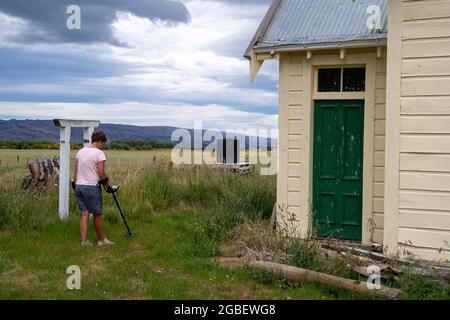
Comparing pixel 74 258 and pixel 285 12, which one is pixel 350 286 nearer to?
pixel 74 258

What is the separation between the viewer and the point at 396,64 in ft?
25.2

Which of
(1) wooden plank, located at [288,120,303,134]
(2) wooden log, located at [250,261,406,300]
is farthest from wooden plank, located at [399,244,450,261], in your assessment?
(1) wooden plank, located at [288,120,303,134]

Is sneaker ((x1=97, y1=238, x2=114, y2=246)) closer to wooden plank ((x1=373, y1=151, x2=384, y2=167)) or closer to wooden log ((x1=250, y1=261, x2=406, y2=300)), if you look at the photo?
wooden log ((x1=250, y1=261, x2=406, y2=300))

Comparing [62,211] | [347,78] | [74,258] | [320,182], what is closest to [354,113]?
[347,78]

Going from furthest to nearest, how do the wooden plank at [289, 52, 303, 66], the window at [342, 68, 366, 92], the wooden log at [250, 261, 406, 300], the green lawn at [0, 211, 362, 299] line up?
the wooden plank at [289, 52, 303, 66]
the window at [342, 68, 366, 92]
the green lawn at [0, 211, 362, 299]
the wooden log at [250, 261, 406, 300]

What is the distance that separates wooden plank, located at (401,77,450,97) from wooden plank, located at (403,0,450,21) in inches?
33.8

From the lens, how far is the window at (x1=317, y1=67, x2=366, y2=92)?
354 inches

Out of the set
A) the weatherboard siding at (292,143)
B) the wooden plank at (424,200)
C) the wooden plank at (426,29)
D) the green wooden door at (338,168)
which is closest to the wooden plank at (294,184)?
the weatherboard siding at (292,143)

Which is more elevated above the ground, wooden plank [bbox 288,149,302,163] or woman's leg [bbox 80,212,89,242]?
wooden plank [bbox 288,149,302,163]

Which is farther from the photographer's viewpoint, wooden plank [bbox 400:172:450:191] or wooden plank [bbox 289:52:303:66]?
wooden plank [bbox 289:52:303:66]

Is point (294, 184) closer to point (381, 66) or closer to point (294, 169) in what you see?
point (294, 169)

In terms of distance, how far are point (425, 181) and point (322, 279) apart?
2178 mm

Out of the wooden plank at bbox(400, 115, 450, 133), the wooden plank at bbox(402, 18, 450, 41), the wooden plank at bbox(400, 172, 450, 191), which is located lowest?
the wooden plank at bbox(400, 172, 450, 191)

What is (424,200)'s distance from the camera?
7547 millimetres
